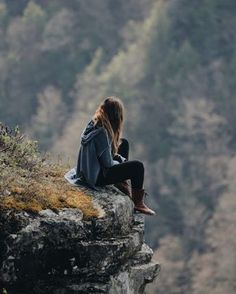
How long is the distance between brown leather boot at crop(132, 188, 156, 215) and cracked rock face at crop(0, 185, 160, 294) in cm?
76

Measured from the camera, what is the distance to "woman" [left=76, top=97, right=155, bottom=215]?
10125 millimetres

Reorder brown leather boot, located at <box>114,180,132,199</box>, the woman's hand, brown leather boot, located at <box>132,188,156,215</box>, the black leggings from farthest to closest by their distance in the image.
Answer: the woman's hand, brown leather boot, located at <box>114,180,132,199</box>, brown leather boot, located at <box>132,188,156,215</box>, the black leggings

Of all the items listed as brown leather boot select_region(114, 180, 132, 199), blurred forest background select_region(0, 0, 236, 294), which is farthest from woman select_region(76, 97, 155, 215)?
blurred forest background select_region(0, 0, 236, 294)

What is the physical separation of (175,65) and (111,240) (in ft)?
239

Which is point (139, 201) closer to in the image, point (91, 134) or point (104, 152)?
point (104, 152)

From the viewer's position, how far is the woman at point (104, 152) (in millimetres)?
10125

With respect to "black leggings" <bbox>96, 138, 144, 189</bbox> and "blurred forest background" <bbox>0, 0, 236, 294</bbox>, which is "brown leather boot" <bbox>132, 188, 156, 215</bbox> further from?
"blurred forest background" <bbox>0, 0, 236, 294</bbox>

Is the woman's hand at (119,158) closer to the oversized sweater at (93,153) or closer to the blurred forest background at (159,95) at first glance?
the oversized sweater at (93,153)

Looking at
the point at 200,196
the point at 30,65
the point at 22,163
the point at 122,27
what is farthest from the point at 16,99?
the point at 22,163

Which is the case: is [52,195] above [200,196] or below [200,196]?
below

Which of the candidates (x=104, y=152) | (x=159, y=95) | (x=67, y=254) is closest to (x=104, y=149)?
(x=104, y=152)

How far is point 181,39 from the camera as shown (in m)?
84.1

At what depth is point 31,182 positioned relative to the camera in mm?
9609

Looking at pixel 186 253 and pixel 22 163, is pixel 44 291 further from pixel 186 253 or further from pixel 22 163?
pixel 186 253
